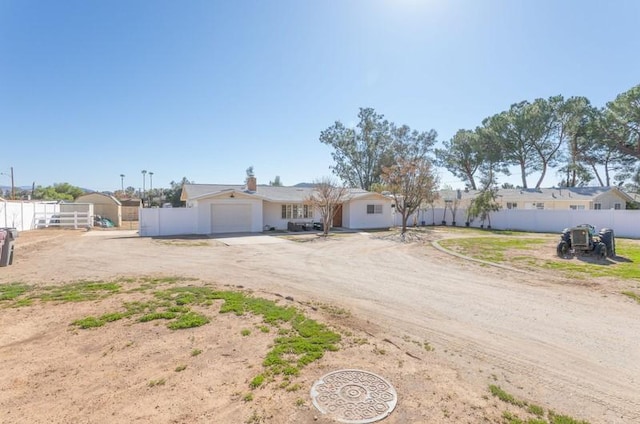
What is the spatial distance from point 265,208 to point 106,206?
759 inches

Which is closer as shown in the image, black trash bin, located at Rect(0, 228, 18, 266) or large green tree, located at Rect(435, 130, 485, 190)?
black trash bin, located at Rect(0, 228, 18, 266)

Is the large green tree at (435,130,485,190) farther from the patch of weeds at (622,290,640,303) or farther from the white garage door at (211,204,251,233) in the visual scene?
the patch of weeds at (622,290,640,303)

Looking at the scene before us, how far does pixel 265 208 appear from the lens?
24234mm

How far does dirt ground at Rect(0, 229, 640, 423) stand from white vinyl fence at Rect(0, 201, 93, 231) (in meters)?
16.7

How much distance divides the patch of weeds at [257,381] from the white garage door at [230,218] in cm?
1909

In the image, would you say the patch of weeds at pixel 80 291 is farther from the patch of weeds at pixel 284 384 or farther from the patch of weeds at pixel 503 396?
the patch of weeds at pixel 503 396

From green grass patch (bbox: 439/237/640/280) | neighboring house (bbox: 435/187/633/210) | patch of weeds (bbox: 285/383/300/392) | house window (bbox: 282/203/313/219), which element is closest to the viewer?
patch of weeds (bbox: 285/383/300/392)

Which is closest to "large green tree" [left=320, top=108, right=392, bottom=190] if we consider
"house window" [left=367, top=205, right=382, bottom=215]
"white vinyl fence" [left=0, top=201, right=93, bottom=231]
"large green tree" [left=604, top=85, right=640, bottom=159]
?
"house window" [left=367, top=205, right=382, bottom=215]

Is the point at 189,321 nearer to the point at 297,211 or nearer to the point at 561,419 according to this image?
the point at 561,419

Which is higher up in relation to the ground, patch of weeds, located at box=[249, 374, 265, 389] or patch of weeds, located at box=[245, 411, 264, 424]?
patch of weeds, located at box=[249, 374, 265, 389]

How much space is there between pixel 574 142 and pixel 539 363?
38691 mm

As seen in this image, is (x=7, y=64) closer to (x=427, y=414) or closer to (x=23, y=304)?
(x=23, y=304)

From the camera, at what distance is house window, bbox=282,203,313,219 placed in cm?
2484

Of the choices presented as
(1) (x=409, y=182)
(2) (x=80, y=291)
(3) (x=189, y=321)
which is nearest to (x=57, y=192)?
(1) (x=409, y=182)
